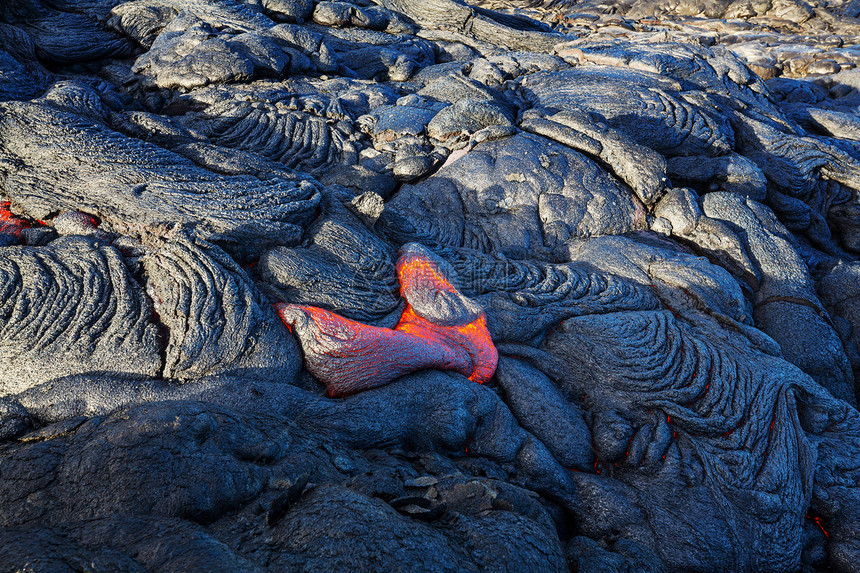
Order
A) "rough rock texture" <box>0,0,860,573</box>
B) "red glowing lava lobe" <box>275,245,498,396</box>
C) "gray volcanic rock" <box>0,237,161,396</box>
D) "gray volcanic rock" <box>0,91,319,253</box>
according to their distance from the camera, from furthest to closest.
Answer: "gray volcanic rock" <box>0,91,319,253</box> < "red glowing lava lobe" <box>275,245,498,396</box> < "gray volcanic rock" <box>0,237,161,396</box> < "rough rock texture" <box>0,0,860,573</box>

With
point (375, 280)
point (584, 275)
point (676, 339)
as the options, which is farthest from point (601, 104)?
point (375, 280)

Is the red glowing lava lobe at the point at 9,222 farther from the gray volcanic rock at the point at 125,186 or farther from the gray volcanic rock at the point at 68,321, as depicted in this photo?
the gray volcanic rock at the point at 68,321

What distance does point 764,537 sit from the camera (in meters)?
4.39

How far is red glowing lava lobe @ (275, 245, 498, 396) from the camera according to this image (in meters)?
4.54

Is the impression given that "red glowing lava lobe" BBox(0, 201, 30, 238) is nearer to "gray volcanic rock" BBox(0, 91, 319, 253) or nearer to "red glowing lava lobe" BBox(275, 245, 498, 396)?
"gray volcanic rock" BBox(0, 91, 319, 253)

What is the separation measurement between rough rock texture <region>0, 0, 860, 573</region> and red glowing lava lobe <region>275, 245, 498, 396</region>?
0.03m

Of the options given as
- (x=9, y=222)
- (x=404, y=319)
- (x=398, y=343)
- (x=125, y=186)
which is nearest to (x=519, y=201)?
(x=404, y=319)

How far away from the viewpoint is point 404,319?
5.46m

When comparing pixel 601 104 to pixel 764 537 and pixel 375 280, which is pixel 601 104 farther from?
pixel 764 537

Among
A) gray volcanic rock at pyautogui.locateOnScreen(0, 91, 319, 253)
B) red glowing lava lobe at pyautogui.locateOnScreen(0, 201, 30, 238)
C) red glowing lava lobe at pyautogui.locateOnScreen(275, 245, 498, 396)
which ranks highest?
gray volcanic rock at pyautogui.locateOnScreen(0, 91, 319, 253)

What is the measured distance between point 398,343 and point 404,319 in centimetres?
72

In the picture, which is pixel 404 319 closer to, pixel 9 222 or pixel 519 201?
pixel 519 201

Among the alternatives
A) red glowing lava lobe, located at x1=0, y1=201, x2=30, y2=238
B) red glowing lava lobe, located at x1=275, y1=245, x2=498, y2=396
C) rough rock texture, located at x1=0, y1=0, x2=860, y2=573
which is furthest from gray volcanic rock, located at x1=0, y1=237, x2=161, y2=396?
red glowing lava lobe, located at x1=275, y1=245, x2=498, y2=396

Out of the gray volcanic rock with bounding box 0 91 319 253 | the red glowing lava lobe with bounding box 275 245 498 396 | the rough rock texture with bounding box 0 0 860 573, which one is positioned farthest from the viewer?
the gray volcanic rock with bounding box 0 91 319 253
